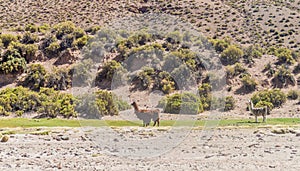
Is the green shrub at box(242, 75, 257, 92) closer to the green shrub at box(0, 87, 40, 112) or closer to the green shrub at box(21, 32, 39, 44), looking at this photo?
the green shrub at box(0, 87, 40, 112)

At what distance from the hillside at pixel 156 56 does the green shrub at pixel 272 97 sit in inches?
3.2

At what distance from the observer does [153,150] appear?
13938mm

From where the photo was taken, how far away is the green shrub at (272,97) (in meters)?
32.2

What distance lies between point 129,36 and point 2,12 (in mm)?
22475

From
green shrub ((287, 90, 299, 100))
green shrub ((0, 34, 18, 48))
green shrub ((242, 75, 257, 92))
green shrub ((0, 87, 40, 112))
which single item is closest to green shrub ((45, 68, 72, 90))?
green shrub ((0, 87, 40, 112))

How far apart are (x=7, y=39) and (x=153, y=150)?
116 feet

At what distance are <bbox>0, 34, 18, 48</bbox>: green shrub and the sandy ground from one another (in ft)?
98.8

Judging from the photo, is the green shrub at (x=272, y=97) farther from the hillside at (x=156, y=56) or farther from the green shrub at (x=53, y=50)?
the green shrub at (x=53, y=50)

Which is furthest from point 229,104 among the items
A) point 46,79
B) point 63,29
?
point 63,29

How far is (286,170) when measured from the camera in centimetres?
1126

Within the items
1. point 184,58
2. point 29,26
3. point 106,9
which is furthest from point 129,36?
point 106,9

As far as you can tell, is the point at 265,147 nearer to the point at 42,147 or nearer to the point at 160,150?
the point at 160,150

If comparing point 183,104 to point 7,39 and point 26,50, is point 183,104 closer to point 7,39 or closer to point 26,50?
point 26,50

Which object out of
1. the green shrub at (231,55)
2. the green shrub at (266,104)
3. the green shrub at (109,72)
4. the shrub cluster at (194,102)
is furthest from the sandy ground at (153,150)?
the green shrub at (231,55)
